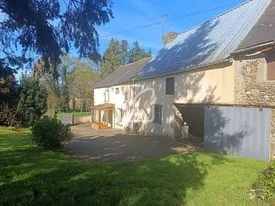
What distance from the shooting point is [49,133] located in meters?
18.0

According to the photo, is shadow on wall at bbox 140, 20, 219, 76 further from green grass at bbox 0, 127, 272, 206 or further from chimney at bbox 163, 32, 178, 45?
green grass at bbox 0, 127, 272, 206

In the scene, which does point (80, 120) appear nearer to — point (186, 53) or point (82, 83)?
point (82, 83)

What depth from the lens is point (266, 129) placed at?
15.7 metres

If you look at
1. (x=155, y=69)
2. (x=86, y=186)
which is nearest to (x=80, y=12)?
(x=86, y=186)

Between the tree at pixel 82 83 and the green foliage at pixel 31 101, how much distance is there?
107 ft

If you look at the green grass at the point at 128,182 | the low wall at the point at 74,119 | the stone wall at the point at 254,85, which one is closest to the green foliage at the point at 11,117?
the low wall at the point at 74,119

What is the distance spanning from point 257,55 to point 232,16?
340 inches

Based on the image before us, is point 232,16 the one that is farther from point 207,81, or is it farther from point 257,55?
point 257,55

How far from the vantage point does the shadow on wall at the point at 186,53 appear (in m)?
23.2

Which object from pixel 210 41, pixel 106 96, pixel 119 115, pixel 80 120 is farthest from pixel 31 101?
pixel 80 120

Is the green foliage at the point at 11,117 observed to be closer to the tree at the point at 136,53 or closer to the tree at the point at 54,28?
the tree at the point at 54,28

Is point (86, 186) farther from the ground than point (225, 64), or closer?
closer

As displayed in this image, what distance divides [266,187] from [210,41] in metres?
17.2

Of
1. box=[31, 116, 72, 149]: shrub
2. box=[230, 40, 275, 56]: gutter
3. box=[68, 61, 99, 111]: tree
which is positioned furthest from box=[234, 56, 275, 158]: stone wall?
box=[68, 61, 99, 111]: tree
